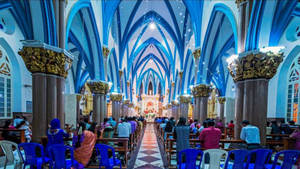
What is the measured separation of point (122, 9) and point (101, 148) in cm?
1566

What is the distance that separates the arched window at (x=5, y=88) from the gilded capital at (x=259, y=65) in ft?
42.4

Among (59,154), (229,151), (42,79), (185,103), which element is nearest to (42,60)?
(42,79)

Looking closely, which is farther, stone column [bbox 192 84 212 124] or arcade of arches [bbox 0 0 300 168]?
stone column [bbox 192 84 212 124]

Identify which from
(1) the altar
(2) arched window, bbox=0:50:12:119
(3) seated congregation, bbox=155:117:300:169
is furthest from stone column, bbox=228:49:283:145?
(1) the altar

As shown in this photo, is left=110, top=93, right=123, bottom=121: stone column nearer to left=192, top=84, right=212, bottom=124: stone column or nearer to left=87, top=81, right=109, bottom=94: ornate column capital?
left=87, top=81, right=109, bottom=94: ornate column capital

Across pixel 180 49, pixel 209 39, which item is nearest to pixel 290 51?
pixel 209 39

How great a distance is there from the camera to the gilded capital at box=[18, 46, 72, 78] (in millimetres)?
5066

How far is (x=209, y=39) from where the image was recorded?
1020 cm

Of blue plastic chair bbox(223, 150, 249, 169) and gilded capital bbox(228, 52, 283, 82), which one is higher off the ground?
gilded capital bbox(228, 52, 283, 82)

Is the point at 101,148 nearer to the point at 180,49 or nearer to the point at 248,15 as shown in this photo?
the point at 248,15

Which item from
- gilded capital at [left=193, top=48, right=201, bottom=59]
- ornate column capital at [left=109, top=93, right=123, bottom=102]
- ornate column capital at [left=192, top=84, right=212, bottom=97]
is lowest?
ornate column capital at [left=109, top=93, right=123, bottom=102]

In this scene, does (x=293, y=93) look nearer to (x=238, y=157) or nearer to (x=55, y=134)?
(x=238, y=157)

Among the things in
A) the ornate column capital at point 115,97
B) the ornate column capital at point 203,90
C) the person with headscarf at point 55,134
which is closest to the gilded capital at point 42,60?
the person with headscarf at point 55,134

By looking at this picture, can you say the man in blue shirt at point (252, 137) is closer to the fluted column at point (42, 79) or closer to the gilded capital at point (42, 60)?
the fluted column at point (42, 79)
